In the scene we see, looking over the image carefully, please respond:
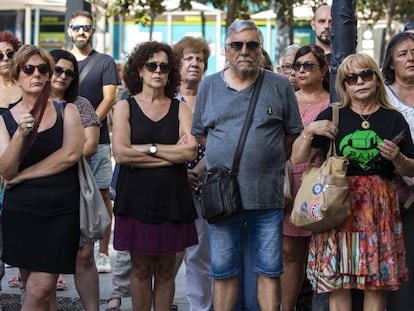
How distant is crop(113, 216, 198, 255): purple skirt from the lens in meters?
6.46

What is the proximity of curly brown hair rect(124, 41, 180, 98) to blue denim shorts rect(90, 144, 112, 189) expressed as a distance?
1.94 metres

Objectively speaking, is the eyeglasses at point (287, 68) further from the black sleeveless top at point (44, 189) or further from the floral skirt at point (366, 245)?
the black sleeveless top at point (44, 189)

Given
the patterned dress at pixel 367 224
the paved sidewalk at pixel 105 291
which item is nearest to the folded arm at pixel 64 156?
the patterned dress at pixel 367 224

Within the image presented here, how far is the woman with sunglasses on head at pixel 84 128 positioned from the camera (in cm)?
684

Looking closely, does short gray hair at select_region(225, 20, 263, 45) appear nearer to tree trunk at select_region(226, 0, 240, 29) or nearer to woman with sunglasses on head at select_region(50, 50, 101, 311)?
woman with sunglasses on head at select_region(50, 50, 101, 311)

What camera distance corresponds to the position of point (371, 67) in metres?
5.93

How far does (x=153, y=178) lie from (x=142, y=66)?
2.67 feet

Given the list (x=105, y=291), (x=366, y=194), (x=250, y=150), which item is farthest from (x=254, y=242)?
(x=105, y=291)

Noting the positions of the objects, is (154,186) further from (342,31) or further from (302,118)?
(342,31)

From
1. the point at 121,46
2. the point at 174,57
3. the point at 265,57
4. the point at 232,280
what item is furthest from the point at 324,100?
the point at 121,46

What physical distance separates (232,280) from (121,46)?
1510 inches

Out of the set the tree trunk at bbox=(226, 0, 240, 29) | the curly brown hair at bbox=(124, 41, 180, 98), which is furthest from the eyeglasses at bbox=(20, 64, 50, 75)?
the tree trunk at bbox=(226, 0, 240, 29)

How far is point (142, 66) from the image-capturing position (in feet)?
22.1

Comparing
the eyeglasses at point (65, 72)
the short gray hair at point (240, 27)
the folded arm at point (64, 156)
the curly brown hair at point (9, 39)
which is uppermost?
the short gray hair at point (240, 27)
